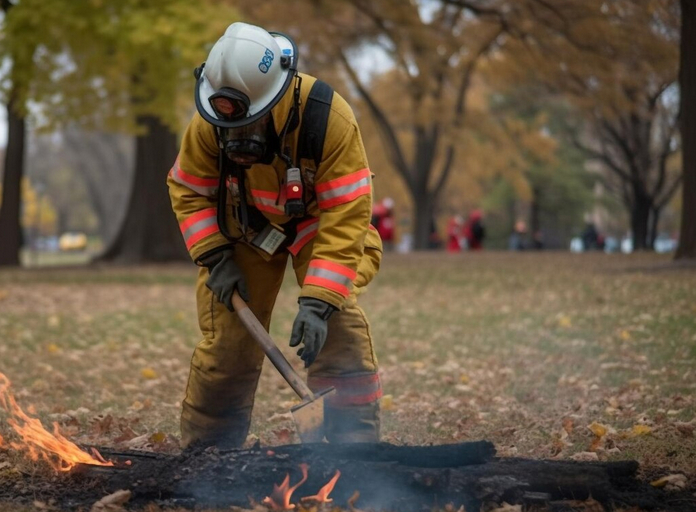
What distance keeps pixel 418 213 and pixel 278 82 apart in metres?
30.5

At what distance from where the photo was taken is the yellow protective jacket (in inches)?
180

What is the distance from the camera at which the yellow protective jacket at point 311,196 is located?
15.0 ft

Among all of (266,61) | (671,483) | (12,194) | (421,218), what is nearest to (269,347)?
(266,61)

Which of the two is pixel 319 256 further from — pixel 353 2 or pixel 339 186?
pixel 353 2

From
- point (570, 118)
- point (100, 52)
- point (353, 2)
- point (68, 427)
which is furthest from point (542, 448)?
point (570, 118)

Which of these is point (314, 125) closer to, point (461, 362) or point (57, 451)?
point (57, 451)

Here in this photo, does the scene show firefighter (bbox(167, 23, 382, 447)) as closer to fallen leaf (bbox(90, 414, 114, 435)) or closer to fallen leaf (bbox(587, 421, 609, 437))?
fallen leaf (bbox(90, 414, 114, 435))

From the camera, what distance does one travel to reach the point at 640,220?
3272 centimetres

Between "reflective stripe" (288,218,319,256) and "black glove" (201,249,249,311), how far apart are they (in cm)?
30

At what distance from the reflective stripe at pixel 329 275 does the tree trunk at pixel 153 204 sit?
18.9 metres

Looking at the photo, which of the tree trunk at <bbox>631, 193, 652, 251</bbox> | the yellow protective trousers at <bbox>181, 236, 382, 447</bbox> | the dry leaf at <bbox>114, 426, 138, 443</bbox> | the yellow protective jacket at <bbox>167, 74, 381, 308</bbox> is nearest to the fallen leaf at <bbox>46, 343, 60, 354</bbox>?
the dry leaf at <bbox>114, 426, 138, 443</bbox>

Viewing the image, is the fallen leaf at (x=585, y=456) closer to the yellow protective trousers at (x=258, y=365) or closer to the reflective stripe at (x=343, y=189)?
the yellow protective trousers at (x=258, y=365)

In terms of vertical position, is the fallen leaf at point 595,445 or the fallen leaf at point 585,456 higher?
the fallen leaf at point 595,445

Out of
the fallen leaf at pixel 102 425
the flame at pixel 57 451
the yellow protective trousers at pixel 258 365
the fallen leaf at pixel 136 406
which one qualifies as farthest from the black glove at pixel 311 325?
the fallen leaf at pixel 136 406
